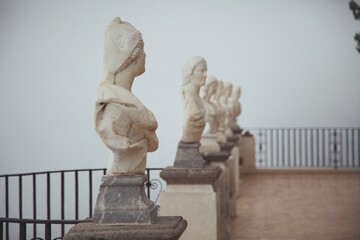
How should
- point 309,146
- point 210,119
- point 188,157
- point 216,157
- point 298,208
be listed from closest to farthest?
point 188,157
point 216,157
point 210,119
point 298,208
point 309,146

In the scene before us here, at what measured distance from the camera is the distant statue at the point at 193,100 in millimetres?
6922

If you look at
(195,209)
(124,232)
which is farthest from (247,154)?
(124,232)

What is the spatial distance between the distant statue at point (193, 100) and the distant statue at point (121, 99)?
2.65m

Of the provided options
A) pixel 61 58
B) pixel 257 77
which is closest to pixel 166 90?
pixel 61 58

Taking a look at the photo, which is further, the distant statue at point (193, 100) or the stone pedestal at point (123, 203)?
the distant statue at point (193, 100)

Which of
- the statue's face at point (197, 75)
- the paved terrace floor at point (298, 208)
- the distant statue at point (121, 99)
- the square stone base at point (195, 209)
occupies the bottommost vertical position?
the paved terrace floor at point (298, 208)

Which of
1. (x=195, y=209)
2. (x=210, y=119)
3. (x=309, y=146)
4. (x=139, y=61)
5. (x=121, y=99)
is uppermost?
(x=139, y=61)

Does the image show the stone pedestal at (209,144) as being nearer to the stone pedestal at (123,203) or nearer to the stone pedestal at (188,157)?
the stone pedestal at (188,157)

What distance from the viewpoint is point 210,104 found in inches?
Result: 346

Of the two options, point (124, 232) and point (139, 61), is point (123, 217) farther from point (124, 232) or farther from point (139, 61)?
point (139, 61)

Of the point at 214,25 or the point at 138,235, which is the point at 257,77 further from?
the point at 138,235

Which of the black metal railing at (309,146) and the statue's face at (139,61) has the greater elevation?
the statue's face at (139,61)

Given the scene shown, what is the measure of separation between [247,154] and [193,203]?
10139 mm

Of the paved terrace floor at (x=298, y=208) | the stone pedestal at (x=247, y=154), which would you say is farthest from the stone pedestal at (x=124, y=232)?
the stone pedestal at (x=247, y=154)
